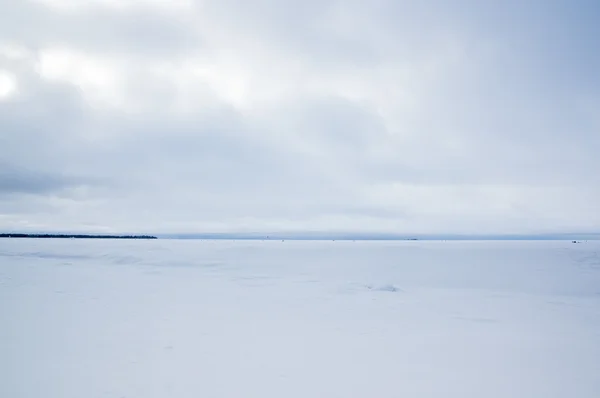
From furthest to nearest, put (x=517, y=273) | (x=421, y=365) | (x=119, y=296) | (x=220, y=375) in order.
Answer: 1. (x=517, y=273)
2. (x=119, y=296)
3. (x=421, y=365)
4. (x=220, y=375)

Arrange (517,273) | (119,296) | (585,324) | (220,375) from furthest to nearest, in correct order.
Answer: (517,273)
(119,296)
(585,324)
(220,375)

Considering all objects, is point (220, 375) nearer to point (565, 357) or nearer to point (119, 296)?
point (565, 357)

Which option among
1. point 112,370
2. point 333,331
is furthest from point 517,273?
point 112,370

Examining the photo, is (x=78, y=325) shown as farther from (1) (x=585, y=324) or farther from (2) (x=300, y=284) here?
(1) (x=585, y=324)

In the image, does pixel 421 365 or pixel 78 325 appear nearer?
pixel 421 365

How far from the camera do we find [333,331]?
37.1ft

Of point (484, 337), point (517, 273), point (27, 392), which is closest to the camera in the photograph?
point (27, 392)

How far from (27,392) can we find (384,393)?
6.65 meters

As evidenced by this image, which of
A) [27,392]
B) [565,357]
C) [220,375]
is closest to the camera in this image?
[27,392]

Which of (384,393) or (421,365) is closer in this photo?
(384,393)

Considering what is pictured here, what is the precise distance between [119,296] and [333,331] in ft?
36.5

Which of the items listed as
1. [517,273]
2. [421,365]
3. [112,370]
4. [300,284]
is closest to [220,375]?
[112,370]

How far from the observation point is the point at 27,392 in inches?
268

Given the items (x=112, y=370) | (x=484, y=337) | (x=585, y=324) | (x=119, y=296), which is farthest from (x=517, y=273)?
(x=112, y=370)
